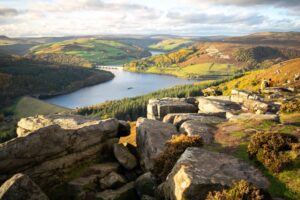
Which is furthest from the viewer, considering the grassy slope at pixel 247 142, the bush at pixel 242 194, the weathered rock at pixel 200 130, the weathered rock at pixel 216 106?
the weathered rock at pixel 216 106

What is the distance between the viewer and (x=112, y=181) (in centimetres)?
2550

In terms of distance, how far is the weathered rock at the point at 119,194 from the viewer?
2347 cm

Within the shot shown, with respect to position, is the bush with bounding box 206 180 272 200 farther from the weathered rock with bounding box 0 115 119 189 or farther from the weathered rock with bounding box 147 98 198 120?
the weathered rock with bounding box 147 98 198 120

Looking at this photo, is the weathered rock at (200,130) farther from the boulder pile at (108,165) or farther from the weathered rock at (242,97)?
the weathered rock at (242,97)

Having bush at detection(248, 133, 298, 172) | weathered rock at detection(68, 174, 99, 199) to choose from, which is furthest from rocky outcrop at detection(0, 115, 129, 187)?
bush at detection(248, 133, 298, 172)

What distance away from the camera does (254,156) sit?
22359 millimetres

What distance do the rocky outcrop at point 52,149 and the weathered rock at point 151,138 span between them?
302 centimetres

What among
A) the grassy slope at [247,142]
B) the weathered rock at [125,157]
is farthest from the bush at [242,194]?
the weathered rock at [125,157]

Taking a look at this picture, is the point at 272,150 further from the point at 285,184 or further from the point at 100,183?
the point at 100,183

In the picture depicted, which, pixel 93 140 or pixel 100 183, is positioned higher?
pixel 93 140

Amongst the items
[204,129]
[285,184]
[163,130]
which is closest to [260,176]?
[285,184]

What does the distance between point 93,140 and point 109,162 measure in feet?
8.04

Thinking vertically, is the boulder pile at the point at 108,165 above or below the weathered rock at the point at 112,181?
above

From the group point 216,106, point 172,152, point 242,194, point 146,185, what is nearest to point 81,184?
point 146,185
